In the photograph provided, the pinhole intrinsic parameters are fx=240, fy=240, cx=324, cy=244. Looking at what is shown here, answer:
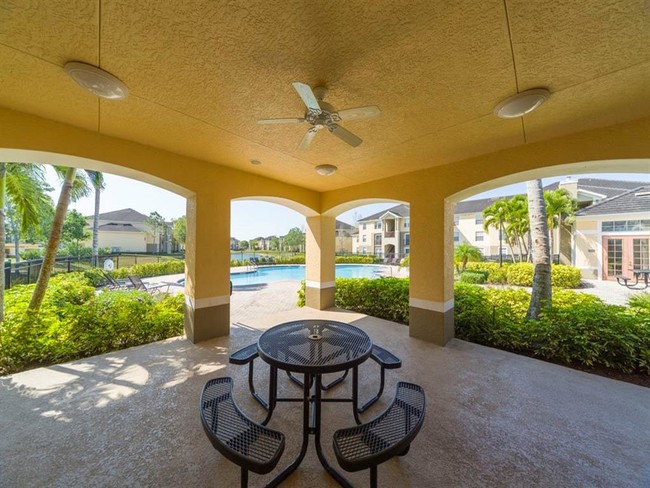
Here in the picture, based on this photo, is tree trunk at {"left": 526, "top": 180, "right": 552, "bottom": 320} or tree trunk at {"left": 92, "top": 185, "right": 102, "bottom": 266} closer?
tree trunk at {"left": 526, "top": 180, "right": 552, "bottom": 320}

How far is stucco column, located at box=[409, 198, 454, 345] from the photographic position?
4.54 meters

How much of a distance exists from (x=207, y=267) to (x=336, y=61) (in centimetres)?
397

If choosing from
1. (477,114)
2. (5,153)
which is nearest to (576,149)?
(477,114)

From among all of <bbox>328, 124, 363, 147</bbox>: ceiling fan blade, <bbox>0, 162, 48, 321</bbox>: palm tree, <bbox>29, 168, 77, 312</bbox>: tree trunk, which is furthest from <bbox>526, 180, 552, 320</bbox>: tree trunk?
<bbox>0, 162, 48, 321</bbox>: palm tree

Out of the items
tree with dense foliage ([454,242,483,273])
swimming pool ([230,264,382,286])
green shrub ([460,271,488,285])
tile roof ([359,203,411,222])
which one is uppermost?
tile roof ([359,203,411,222])

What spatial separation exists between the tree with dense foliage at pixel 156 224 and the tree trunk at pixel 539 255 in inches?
1313

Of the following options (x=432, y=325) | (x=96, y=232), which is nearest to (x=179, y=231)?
(x=96, y=232)

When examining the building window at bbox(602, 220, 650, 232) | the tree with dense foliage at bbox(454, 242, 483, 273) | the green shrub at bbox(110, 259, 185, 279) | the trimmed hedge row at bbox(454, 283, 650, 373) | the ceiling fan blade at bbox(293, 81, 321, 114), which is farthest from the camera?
the tree with dense foliage at bbox(454, 242, 483, 273)

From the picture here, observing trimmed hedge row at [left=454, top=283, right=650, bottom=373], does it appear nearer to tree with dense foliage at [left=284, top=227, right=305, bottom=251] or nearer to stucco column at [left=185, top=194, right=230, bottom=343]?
stucco column at [left=185, top=194, right=230, bottom=343]

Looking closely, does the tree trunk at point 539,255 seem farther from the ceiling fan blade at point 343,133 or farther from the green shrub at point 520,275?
the green shrub at point 520,275

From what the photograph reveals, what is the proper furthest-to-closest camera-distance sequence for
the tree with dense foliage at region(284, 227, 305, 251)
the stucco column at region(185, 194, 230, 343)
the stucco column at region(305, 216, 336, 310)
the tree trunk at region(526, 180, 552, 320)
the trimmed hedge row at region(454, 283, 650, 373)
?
the tree with dense foliage at region(284, 227, 305, 251) → the stucco column at region(305, 216, 336, 310) → the tree trunk at region(526, 180, 552, 320) → the stucco column at region(185, 194, 230, 343) → the trimmed hedge row at region(454, 283, 650, 373)

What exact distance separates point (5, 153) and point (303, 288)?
620cm

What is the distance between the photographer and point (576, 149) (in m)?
3.28

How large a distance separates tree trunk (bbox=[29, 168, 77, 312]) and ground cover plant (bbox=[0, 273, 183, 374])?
0.84 feet
